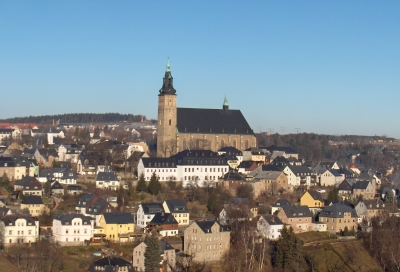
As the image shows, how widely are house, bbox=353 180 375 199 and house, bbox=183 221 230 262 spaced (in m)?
20.5

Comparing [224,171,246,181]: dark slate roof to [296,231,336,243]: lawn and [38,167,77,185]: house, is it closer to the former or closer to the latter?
[296,231,336,243]: lawn

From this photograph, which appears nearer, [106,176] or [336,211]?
[336,211]

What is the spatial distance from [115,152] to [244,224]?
24.5m

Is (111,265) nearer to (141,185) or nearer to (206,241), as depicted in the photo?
(206,241)

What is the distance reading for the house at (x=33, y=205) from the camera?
5306 centimetres

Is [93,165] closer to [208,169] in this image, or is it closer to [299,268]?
[208,169]

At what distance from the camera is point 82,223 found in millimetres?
48719

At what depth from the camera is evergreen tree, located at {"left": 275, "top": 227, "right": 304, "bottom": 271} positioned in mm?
47562

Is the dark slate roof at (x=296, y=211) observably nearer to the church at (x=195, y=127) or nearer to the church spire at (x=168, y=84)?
the church at (x=195, y=127)

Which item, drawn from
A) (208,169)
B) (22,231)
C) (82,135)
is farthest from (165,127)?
(22,231)

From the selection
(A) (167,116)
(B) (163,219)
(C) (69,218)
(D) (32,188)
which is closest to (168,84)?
(A) (167,116)

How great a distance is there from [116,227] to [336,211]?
53.7 ft

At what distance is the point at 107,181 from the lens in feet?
202

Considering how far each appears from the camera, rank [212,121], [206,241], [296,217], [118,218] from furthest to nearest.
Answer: [212,121]
[296,217]
[118,218]
[206,241]
